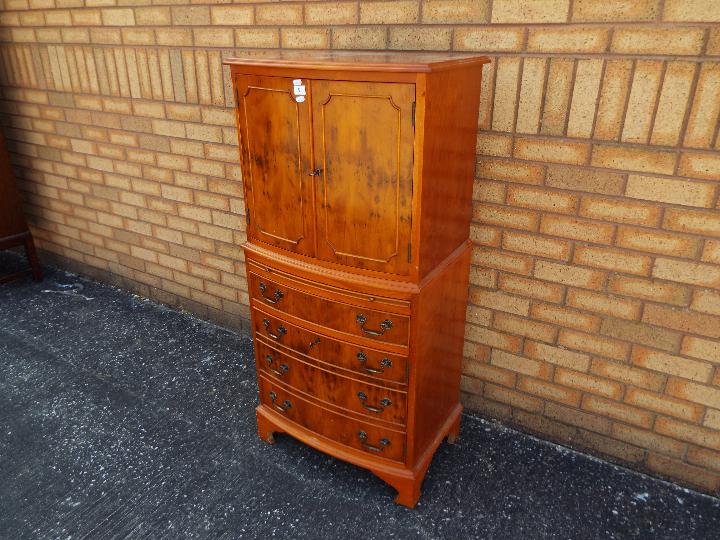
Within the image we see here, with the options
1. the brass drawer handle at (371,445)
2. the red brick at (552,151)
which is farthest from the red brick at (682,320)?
the brass drawer handle at (371,445)

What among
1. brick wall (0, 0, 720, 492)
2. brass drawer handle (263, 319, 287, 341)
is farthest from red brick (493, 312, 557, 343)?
brass drawer handle (263, 319, 287, 341)

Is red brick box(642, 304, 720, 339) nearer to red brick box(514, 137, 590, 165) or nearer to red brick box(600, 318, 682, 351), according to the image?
red brick box(600, 318, 682, 351)

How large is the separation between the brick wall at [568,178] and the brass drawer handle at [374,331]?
0.72 meters

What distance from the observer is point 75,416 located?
2.90 m

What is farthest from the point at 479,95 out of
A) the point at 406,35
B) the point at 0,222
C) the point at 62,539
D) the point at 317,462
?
the point at 0,222

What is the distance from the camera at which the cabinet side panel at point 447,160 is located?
6.08ft

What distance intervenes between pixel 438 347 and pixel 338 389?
453 mm

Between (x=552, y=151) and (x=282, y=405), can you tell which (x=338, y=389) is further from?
(x=552, y=151)

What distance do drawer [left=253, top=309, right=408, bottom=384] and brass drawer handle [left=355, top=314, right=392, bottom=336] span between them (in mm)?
76

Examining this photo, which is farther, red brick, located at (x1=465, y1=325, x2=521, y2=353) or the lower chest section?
red brick, located at (x1=465, y1=325, x2=521, y2=353)

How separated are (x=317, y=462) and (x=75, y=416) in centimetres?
132

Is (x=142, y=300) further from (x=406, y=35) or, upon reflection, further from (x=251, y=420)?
(x=406, y=35)

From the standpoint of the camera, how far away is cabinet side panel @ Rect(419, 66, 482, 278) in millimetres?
1854

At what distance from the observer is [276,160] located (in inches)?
83.1
